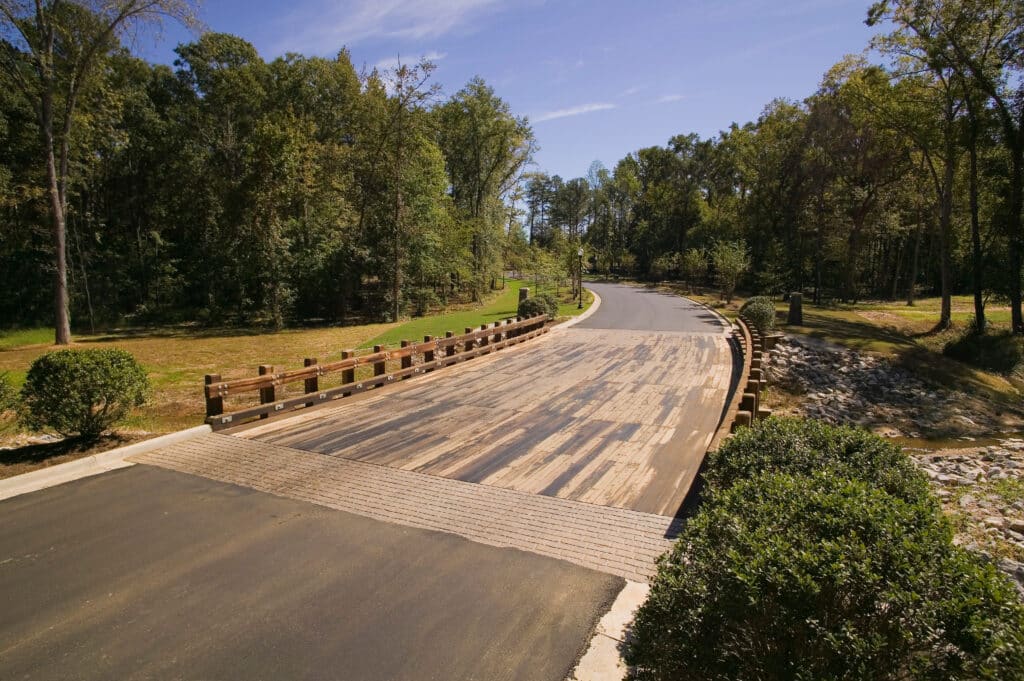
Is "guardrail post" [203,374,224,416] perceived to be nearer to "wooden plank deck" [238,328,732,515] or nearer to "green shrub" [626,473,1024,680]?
"wooden plank deck" [238,328,732,515]

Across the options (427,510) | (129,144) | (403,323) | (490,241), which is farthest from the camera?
(490,241)

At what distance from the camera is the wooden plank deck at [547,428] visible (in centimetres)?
650

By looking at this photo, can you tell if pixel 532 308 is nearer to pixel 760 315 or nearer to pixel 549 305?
pixel 549 305

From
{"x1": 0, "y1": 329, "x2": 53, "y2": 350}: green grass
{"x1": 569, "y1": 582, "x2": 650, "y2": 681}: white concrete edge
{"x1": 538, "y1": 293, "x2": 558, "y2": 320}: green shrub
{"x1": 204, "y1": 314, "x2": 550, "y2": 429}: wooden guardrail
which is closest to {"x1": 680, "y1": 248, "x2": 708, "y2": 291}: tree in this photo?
{"x1": 538, "y1": 293, "x2": 558, "y2": 320}: green shrub

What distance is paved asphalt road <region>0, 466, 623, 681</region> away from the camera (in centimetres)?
342

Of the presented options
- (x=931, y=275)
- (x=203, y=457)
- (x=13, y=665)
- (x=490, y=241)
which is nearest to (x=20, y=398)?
(x=203, y=457)

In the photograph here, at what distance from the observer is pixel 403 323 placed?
1085 inches

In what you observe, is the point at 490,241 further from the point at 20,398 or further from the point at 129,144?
the point at 20,398

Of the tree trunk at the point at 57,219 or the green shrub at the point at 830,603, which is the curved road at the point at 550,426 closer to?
the green shrub at the point at 830,603

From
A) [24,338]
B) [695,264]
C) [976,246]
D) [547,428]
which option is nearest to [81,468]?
[547,428]

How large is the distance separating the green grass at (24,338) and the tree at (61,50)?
224 cm

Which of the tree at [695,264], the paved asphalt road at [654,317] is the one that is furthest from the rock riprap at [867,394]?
the tree at [695,264]

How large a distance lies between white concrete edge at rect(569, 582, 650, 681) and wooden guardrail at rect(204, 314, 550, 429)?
667 cm

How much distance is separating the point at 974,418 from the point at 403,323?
73.0ft
